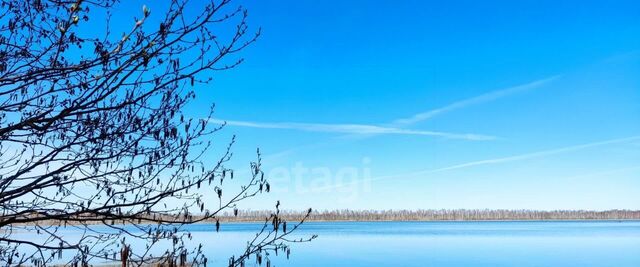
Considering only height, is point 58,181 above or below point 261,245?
above

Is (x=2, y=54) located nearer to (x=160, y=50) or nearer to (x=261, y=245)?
(x=160, y=50)

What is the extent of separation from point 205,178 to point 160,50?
1.06m

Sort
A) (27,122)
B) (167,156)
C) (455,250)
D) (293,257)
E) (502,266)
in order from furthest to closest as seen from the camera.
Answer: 1. (455,250)
2. (293,257)
3. (502,266)
4. (167,156)
5. (27,122)

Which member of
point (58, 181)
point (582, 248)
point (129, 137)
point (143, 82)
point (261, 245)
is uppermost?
point (143, 82)

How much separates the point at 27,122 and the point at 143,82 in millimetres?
810

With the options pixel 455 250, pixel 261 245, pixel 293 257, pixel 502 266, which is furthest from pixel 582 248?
pixel 261 245

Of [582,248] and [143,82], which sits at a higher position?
[143,82]

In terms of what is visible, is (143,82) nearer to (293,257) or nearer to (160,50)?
(160,50)

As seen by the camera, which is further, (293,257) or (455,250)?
(455,250)

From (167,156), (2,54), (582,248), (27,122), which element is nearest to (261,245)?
(167,156)

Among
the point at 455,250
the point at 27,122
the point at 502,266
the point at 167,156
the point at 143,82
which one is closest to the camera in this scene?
the point at 27,122

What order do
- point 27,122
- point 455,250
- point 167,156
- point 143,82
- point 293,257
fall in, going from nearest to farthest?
point 27,122
point 143,82
point 167,156
point 293,257
point 455,250

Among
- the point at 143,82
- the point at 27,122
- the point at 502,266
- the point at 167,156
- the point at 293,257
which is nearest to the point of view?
the point at 27,122

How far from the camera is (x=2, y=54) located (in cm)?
424
